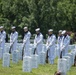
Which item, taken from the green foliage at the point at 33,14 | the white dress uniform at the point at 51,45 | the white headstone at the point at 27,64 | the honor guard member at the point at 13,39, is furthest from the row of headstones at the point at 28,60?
the green foliage at the point at 33,14

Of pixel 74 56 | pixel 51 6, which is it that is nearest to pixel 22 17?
pixel 51 6

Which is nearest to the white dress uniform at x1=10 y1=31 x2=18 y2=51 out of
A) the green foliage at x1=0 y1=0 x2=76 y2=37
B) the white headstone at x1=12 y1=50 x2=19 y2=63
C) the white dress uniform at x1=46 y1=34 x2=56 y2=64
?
the white dress uniform at x1=46 y1=34 x2=56 y2=64

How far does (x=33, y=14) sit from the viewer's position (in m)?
48.7

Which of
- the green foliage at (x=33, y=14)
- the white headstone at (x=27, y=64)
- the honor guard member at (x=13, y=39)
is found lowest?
the white headstone at (x=27, y=64)

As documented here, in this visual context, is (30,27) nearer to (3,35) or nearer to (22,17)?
(22,17)

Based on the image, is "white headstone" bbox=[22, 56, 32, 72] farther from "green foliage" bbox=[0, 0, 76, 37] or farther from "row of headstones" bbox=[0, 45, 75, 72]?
"green foliage" bbox=[0, 0, 76, 37]

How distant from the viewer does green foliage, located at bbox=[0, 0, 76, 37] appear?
48.3 metres

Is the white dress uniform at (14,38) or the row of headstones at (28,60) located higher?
the white dress uniform at (14,38)

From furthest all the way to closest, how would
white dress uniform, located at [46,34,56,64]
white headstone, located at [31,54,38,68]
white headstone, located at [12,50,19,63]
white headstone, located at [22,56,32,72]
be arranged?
1. white dress uniform, located at [46,34,56,64]
2. white headstone, located at [12,50,19,63]
3. white headstone, located at [31,54,38,68]
4. white headstone, located at [22,56,32,72]

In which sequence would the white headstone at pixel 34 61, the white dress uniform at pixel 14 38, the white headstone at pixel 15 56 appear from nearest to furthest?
the white headstone at pixel 34 61 < the white headstone at pixel 15 56 < the white dress uniform at pixel 14 38

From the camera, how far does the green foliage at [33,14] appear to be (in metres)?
48.3

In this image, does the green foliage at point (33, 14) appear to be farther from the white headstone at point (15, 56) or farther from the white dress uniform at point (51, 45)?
the white headstone at point (15, 56)

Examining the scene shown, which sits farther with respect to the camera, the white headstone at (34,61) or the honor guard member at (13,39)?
the honor guard member at (13,39)

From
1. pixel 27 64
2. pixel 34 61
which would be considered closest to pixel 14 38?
pixel 34 61
